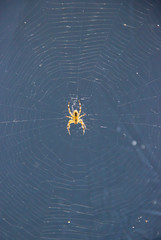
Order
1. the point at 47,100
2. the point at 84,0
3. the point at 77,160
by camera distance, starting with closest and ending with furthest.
A: the point at 84,0
the point at 47,100
the point at 77,160

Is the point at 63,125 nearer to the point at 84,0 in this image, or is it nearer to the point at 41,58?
the point at 41,58

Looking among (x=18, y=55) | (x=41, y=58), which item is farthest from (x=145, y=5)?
(x=18, y=55)

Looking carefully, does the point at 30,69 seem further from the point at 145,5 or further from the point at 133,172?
the point at 133,172

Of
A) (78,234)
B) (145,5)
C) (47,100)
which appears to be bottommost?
(78,234)

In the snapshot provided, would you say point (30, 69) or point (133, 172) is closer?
point (30, 69)

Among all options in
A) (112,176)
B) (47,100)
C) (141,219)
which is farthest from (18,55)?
(141,219)

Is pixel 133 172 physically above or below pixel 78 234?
above

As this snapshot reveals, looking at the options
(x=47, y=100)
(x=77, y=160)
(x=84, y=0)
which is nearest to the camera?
(x=84, y=0)
